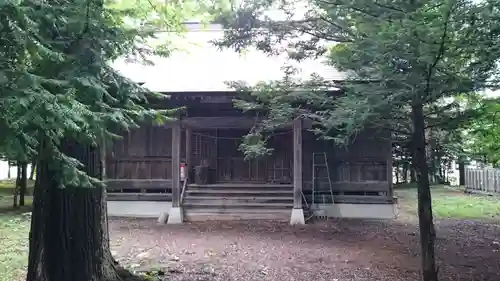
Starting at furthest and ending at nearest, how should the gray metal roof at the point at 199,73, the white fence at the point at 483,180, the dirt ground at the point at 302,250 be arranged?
1. the white fence at the point at 483,180
2. the gray metal roof at the point at 199,73
3. the dirt ground at the point at 302,250

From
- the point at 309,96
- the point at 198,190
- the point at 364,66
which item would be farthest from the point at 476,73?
the point at 198,190

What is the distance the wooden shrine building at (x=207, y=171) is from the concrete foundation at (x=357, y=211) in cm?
3

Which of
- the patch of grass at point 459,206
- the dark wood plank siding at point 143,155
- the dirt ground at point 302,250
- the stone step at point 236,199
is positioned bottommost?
the dirt ground at point 302,250

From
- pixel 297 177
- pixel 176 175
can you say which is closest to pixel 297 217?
pixel 297 177

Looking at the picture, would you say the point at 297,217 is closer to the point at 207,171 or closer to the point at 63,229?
the point at 207,171

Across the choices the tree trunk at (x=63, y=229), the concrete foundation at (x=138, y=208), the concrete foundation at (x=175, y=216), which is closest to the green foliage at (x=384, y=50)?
the tree trunk at (x=63, y=229)

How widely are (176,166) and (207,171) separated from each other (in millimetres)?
1988

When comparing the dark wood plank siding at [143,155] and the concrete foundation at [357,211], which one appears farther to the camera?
the dark wood plank siding at [143,155]

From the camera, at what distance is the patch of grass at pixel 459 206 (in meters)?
14.5

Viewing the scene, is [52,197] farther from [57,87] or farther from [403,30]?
[403,30]

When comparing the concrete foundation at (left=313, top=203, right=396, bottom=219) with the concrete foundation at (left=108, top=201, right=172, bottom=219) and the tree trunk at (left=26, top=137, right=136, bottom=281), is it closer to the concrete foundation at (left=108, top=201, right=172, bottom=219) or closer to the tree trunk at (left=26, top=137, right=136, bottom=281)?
the concrete foundation at (left=108, top=201, right=172, bottom=219)

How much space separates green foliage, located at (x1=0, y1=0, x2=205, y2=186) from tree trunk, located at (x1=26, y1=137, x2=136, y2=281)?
1.23 meters

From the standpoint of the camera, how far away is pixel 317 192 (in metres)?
12.9

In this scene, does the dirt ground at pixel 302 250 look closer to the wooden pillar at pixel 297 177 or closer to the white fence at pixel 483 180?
the wooden pillar at pixel 297 177
